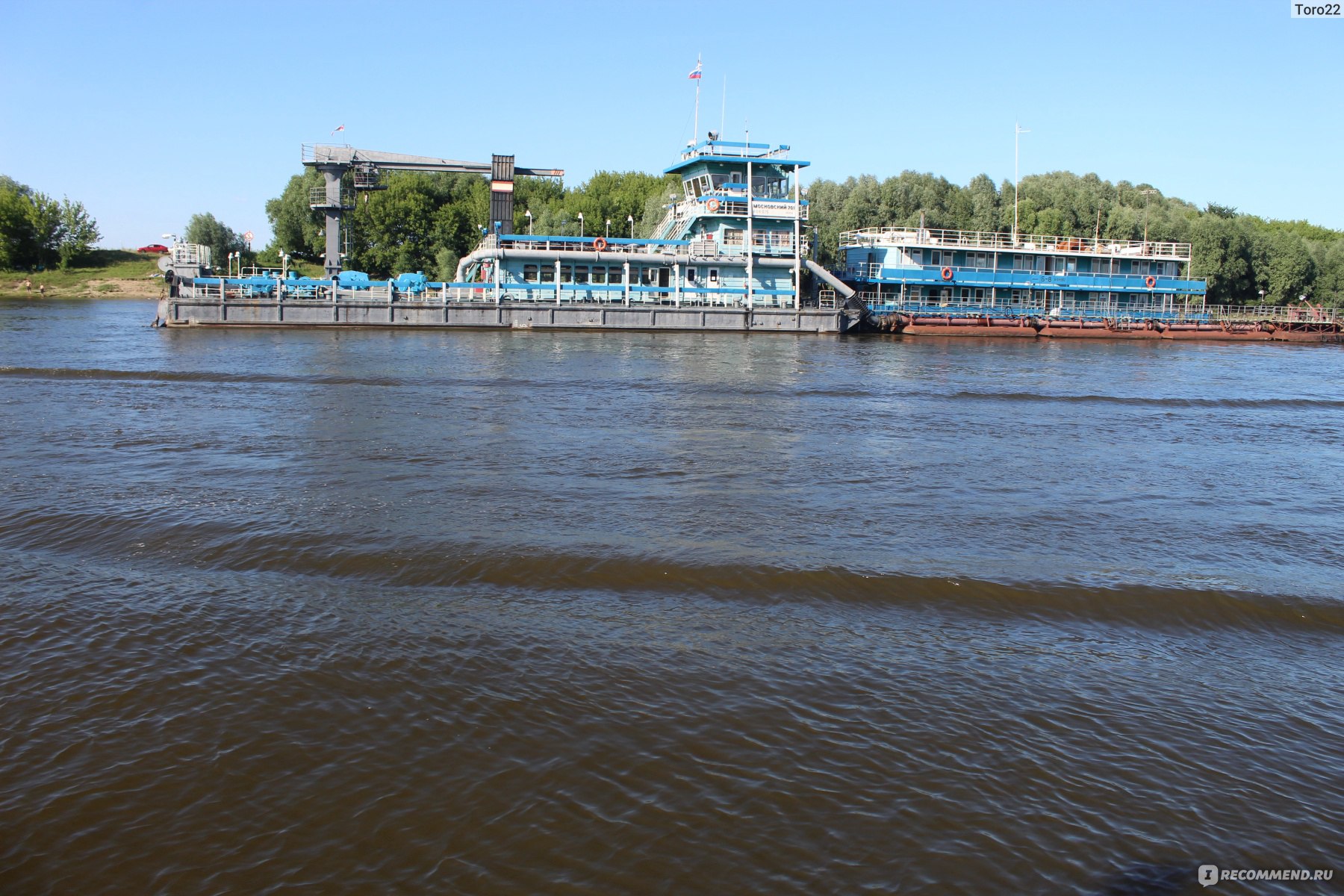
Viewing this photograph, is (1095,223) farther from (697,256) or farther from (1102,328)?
(697,256)

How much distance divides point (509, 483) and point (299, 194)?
8505 cm

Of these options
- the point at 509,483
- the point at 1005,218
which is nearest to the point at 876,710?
the point at 509,483

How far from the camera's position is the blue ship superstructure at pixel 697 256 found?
5178 cm

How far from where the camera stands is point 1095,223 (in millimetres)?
79875

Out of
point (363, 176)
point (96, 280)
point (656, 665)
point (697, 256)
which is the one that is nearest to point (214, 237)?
point (96, 280)

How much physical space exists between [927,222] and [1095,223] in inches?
530

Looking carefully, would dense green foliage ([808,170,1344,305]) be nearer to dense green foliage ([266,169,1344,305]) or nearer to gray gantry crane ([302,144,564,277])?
dense green foliage ([266,169,1344,305])

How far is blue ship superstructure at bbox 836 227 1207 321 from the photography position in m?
57.2

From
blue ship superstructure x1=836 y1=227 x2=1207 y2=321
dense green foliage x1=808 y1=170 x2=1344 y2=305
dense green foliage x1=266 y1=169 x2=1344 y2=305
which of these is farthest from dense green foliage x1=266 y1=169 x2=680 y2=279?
blue ship superstructure x1=836 y1=227 x2=1207 y2=321

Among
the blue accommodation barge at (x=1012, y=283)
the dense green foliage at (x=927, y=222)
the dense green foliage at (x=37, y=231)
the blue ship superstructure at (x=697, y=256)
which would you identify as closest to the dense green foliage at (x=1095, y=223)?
the dense green foliage at (x=927, y=222)

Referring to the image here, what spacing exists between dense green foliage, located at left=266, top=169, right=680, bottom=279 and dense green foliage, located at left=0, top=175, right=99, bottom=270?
28.8m

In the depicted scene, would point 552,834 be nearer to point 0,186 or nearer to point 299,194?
point 299,194

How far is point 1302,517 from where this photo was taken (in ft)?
44.4

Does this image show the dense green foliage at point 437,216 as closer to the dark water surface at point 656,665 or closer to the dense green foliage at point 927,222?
the dense green foliage at point 927,222
